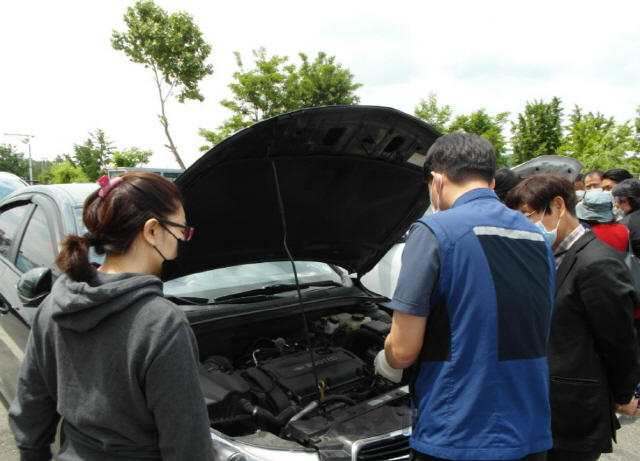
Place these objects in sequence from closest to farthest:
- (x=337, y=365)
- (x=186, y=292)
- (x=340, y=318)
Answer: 1. (x=337, y=365)
2. (x=186, y=292)
3. (x=340, y=318)

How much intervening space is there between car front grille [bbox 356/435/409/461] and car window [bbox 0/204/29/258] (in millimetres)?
2931

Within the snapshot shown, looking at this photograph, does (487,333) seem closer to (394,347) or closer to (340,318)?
(394,347)

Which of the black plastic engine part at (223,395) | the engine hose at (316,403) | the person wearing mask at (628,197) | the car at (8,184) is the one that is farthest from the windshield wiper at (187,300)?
the car at (8,184)

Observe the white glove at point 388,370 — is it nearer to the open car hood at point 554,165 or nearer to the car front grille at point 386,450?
the car front grille at point 386,450

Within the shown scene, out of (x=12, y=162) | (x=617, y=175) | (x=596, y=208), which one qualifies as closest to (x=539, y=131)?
(x=617, y=175)

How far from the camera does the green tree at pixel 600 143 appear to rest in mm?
18641

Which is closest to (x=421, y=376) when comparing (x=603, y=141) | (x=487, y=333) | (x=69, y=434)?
(x=487, y=333)

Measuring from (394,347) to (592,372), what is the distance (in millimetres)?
1043

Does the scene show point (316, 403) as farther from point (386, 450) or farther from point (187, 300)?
point (187, 300)

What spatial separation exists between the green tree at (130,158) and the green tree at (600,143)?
91.3 ft

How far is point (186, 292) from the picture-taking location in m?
2.82

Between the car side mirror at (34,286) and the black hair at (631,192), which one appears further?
the black hair at (631,192)

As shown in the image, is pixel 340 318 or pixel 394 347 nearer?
pixel 394 347

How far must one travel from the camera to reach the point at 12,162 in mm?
74500
